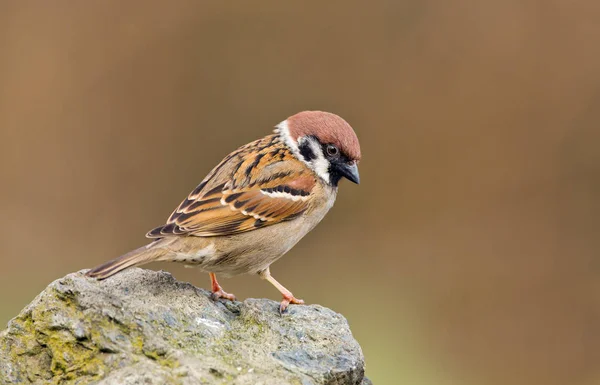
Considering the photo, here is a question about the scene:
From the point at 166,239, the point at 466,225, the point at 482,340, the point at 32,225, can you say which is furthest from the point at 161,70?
the point at 166,239

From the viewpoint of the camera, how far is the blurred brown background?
460 inches

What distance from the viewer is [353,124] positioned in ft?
40.0

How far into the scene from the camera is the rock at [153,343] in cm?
401

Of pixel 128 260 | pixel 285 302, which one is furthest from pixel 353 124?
pixel 128 260

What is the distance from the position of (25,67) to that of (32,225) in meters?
Result: 2.23

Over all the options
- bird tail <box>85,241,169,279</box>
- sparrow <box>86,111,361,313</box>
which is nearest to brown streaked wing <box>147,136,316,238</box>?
sparrow <box>86,111,361,313</box>

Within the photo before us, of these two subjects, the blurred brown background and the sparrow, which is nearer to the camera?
the sparrow

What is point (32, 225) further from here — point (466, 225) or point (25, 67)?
point (466, 225)

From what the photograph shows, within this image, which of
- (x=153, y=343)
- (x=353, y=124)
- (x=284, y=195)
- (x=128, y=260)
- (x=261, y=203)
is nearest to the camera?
(x=153, y=343)

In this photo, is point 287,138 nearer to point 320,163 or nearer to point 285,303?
point 320,163

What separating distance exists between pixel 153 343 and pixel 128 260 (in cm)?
75

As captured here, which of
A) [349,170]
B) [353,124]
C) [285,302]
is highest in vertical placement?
[349,170]

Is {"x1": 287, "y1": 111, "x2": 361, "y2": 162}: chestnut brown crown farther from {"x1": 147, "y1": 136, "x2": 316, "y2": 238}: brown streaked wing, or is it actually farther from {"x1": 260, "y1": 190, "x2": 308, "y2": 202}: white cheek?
{"x1": 260, "y1": 190, "x2": 308, "y2": 202}: white cheek

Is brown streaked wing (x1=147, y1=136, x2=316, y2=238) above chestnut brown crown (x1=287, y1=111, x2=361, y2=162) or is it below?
below
